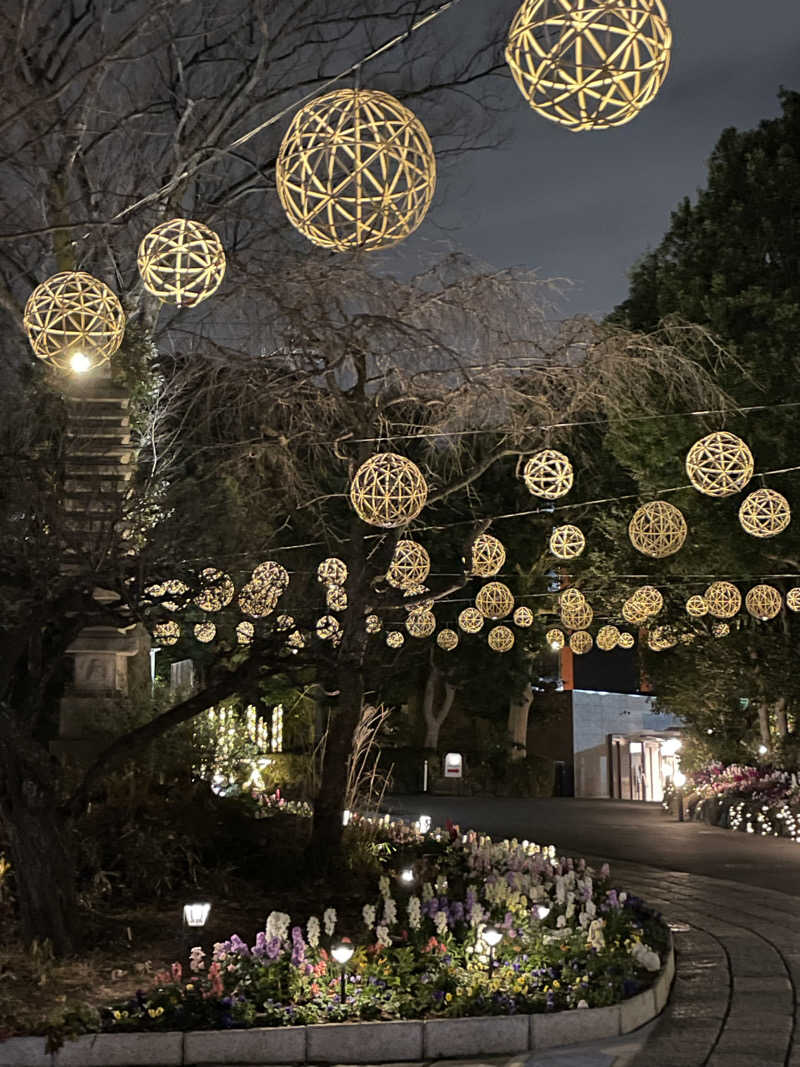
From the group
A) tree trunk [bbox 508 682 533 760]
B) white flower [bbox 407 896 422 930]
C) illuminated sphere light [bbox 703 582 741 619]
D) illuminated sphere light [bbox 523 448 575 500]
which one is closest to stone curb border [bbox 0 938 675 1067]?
white flower [bbox 407 896 422 930]

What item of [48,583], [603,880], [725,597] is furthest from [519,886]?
[725,597]

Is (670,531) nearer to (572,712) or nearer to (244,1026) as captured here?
(244,1026)

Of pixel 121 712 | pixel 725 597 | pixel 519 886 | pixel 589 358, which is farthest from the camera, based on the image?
pixel 725 597

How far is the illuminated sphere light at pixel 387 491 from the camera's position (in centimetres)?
1088

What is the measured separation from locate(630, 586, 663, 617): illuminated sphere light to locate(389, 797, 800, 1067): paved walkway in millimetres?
3836

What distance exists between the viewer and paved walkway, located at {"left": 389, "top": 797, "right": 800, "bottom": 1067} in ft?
21.9

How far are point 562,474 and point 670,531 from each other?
297cm

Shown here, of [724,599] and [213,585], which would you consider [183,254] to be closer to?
[213,585]

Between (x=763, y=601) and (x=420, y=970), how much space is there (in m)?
13.9

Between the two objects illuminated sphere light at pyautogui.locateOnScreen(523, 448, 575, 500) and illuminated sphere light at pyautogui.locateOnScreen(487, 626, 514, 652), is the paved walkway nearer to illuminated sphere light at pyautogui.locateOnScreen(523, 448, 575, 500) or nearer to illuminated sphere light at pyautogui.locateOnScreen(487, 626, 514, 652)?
illuminated sphere light at pyautogui.locateOnScreen(487, 626, 514, 652)

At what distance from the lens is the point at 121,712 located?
13.2 meters

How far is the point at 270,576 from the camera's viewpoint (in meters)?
14.1

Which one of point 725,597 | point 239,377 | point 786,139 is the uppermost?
point 786,139

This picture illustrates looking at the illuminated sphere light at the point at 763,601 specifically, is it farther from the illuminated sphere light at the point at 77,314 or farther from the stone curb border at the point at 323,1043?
the illuminated sphere light at the point at 77,314
